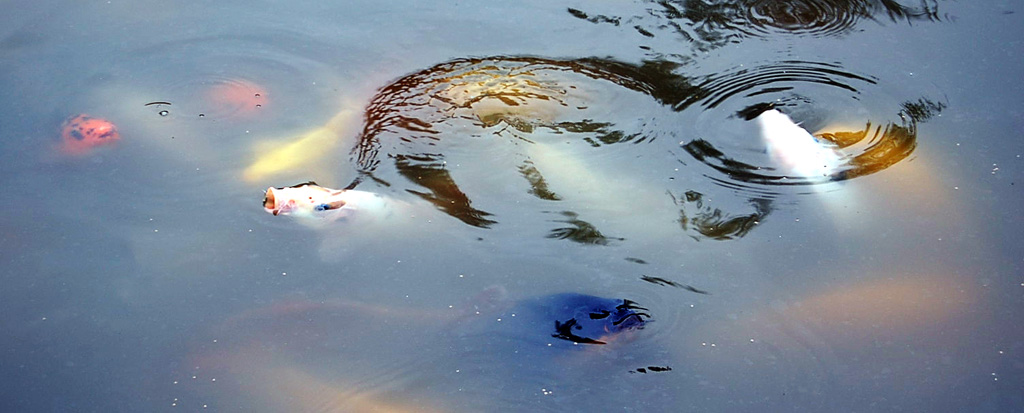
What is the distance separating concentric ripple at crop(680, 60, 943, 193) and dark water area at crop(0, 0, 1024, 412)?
14 millimetres

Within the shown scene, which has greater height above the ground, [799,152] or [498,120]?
[799,152]

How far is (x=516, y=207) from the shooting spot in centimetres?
347

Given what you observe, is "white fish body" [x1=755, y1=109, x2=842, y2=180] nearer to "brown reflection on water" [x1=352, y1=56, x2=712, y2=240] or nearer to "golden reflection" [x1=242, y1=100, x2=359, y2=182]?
"brown reflection on water" [x1=352, y1=56, x2=712, y2=240]

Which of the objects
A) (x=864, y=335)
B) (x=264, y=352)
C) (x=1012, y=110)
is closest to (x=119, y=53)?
(x=264, y=352)

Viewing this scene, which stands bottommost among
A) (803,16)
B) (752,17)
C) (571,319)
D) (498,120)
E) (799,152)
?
(571,319)

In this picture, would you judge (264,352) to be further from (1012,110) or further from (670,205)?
(1012,110)

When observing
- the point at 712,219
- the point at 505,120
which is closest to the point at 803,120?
the point at 712,219

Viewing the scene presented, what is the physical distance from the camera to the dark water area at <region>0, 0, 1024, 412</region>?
9.48 ft

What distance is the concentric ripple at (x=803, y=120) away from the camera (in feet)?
11.8

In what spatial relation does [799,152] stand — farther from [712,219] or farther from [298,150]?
[298,150]

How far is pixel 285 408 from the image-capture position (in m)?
2.81

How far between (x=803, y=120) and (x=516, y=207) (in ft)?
4.53

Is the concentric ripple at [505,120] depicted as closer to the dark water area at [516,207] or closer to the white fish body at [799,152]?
the dark water area at [516,207]

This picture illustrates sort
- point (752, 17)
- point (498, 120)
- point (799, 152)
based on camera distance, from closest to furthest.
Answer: point (799, 152)
point (498, 120)
point (752, 17)
